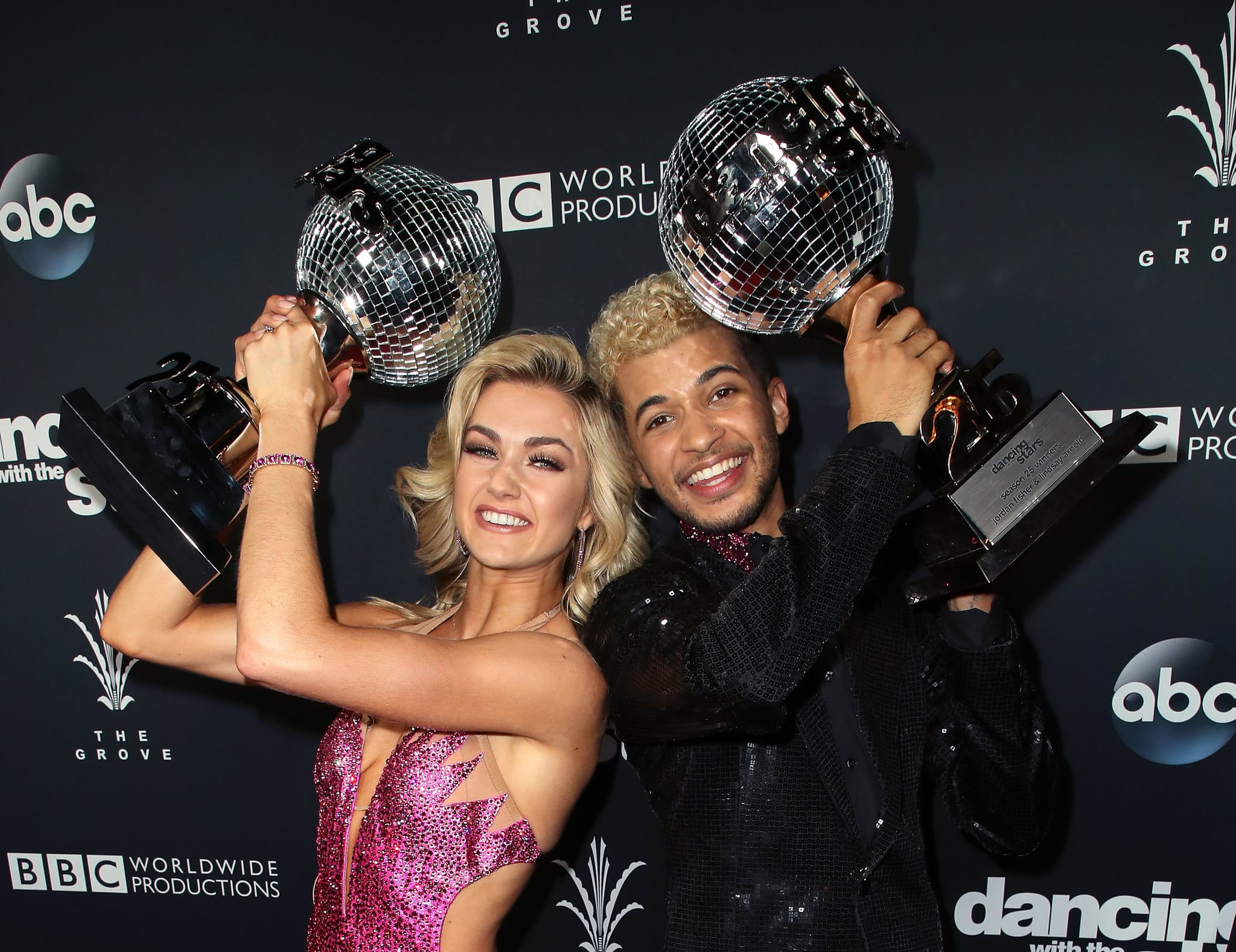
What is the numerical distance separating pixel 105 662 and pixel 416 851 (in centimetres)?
117

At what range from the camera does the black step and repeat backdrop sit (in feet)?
5.58

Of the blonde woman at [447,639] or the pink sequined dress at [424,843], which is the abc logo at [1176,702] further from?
the pink sequined dress at [424,843]

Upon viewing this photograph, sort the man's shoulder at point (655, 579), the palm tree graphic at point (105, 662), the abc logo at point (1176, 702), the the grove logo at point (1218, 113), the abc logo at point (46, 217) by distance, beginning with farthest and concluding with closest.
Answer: the palm tree graphic at point (105, 662), the abc logo at point (46, 217), the abc logo at point (1176, 702), the the grove logo at point (1218, 113), the man's shoulder at point (655, 579)

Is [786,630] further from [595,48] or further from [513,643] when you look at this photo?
[595,48]

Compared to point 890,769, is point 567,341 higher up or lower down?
higher up

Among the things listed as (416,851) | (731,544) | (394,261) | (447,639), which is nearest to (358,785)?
(416,851)

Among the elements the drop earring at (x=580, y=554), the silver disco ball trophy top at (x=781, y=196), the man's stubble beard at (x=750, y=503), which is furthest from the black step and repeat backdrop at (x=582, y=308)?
the silver disco ball trophy top at (x=781, y=196)

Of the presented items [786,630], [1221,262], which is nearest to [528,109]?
[786,630]

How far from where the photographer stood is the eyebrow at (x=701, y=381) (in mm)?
1511

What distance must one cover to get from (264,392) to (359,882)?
2.73 ft

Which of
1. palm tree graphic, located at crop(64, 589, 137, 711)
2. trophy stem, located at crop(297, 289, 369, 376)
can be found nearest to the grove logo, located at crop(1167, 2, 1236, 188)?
trophy stem, located at crop(297, 289, 369, 376)

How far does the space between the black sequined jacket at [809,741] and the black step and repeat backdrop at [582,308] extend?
351mm

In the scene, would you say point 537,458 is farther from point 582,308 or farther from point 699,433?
point 582,308

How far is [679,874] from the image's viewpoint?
1.45 m
